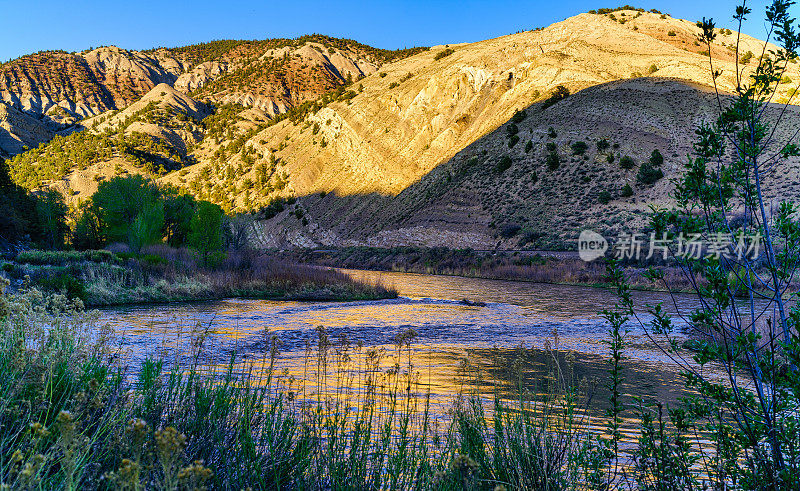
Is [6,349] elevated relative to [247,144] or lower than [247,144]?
lower

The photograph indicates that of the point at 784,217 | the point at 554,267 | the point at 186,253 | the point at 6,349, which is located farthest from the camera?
the point at 554,267

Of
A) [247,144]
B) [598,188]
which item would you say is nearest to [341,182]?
[247,144]

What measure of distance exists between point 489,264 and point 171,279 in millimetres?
26295

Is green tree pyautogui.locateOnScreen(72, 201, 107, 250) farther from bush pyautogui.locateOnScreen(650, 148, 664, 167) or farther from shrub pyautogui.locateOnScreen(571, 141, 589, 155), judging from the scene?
bush pyautogui.locateOnScreen(650, 148, 664, 167)

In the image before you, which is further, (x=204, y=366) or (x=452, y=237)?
(x=452, y=237)

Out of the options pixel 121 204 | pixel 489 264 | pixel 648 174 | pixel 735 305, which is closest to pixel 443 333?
pixel 735 305

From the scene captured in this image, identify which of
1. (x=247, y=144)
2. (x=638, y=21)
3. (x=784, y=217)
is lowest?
(x=784, y=217)

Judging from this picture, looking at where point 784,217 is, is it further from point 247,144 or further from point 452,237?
point 247,144

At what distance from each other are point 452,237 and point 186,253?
3041cm

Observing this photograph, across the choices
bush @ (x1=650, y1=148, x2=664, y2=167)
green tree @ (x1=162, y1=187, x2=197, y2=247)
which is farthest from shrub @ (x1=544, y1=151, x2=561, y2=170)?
green tree @ (x1=162, y1=187, x2=197, y2=247)

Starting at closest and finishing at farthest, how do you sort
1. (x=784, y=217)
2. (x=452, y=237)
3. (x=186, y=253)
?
(x=784, y=217), (x=186, y=253), (x=452, y=237)

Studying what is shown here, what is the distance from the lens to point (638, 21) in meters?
79.9

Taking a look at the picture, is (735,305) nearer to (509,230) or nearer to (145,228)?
(145,228)

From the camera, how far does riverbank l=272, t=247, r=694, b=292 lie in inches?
1367
